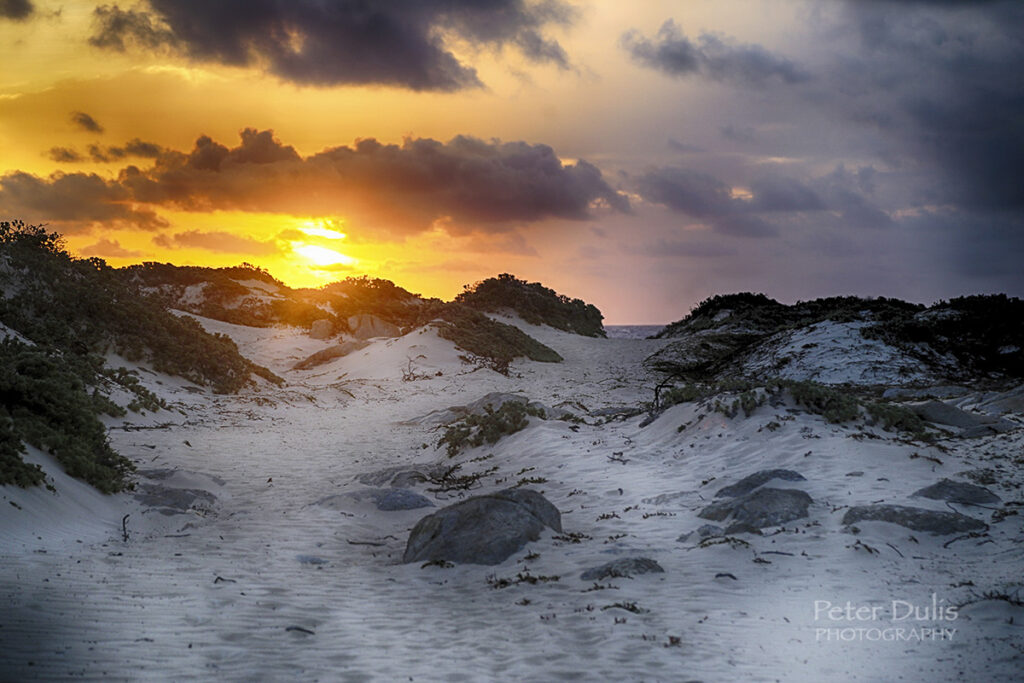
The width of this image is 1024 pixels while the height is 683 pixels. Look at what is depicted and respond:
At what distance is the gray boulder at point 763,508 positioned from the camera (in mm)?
8094

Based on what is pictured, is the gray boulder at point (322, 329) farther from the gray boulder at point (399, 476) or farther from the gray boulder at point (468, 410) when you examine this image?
the gray boulder at point (399, 476)

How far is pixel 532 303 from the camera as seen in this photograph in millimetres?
48062

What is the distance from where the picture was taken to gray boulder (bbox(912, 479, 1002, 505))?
320 inches

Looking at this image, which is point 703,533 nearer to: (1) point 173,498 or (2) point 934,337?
(1) point 173,498

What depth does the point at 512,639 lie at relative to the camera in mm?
5773

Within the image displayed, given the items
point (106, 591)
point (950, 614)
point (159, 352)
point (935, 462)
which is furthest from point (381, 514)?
point (159, 352)

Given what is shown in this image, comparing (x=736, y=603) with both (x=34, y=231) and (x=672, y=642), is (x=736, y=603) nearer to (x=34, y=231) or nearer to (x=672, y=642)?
(x=672, y=642)

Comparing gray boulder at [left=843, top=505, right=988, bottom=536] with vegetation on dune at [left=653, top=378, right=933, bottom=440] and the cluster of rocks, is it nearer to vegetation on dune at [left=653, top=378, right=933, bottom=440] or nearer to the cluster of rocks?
the cluster of rocks

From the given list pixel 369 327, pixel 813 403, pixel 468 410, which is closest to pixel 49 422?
pixel 468 410

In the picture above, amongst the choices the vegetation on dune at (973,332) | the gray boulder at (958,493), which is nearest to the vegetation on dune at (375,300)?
the vegetation on dune at (973,332)

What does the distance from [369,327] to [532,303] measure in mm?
13745

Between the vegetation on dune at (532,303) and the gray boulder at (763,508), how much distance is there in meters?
36.1

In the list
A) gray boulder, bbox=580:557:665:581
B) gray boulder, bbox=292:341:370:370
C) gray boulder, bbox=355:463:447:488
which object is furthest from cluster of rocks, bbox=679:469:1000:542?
gray boulder, bbox=292:341:370:370

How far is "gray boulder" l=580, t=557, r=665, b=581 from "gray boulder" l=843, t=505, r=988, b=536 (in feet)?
8.01
